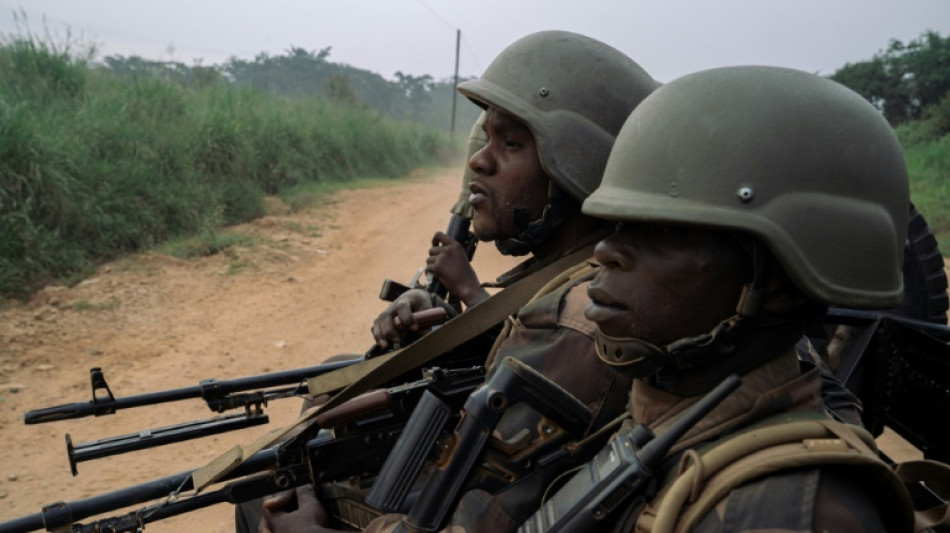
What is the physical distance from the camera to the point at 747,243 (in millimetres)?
1663

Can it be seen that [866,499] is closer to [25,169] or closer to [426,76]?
[25,169]

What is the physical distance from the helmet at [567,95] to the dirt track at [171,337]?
2.80 m

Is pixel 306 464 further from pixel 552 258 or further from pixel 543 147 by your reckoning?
pixel 543 147

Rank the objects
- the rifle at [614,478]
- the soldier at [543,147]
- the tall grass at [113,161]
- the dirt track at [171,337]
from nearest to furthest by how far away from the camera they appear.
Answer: the rifle at [614,478] < the soldier at [543,147] < the dirt track at [171,337] < the tall grass at [113,161]

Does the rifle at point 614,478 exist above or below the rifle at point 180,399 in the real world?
above

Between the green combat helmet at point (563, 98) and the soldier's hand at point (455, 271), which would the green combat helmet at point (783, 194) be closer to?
the green combat helmet at point (563, 98)

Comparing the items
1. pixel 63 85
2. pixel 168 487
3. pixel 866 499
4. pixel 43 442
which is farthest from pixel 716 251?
pixel 63 85

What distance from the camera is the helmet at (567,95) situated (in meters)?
2.81

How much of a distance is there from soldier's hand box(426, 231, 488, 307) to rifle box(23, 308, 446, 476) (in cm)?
37

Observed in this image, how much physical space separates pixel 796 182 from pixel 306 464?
172 cm

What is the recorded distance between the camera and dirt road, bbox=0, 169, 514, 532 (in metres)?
4.64

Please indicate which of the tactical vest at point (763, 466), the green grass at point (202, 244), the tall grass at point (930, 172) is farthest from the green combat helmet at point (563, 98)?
the tall grass at point (930, 172)

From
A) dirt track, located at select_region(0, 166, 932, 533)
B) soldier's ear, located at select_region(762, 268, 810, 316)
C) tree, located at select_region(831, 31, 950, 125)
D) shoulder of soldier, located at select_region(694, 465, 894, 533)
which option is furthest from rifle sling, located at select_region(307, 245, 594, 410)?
tree, located at select_region(831, 31, 950, 125)

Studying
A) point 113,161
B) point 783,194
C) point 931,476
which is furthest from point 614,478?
point 113,161
